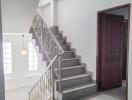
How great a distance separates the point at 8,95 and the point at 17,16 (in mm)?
4755

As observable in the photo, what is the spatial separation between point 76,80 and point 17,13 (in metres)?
2.23

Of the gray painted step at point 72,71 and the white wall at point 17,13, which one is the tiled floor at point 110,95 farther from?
the white wall at point 17,13

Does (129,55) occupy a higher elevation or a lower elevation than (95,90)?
higher

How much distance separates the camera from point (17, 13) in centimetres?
331

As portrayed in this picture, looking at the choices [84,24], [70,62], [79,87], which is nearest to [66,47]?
[70,62]

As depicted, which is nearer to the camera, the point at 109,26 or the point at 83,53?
the point at 109,26

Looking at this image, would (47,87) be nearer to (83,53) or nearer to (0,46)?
(83,53)

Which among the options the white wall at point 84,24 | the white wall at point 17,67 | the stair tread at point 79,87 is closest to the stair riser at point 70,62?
the white wall at point 84,24

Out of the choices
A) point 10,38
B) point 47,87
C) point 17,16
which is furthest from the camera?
point 10,38

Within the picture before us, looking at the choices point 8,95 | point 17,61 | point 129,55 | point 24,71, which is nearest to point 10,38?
point 17,61

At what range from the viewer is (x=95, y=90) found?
3.93 meters

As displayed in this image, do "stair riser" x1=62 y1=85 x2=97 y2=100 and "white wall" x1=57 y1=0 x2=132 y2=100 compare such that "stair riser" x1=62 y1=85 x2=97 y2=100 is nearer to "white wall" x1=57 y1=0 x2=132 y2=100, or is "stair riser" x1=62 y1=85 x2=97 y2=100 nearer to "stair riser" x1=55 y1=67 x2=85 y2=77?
"white wall" x1=57 y1=0 x2=132 y2=100

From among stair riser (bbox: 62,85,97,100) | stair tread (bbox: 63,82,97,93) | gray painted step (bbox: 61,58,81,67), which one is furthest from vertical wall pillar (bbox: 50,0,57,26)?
stair riser (bbox: 62,85,97,100)

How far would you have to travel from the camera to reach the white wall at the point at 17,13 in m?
3.01
